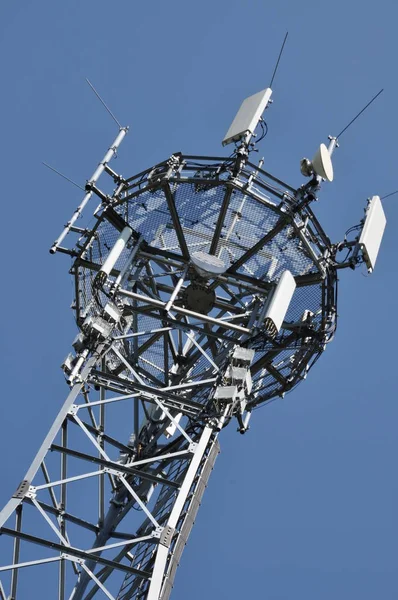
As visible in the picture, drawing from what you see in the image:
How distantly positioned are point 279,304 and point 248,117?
224 inches

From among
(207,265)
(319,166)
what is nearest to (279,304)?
(207,265)

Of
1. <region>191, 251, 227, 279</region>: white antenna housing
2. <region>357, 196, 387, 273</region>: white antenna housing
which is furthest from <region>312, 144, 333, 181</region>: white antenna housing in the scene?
<region>191, 251, 227, 279</region>: white antenna housing

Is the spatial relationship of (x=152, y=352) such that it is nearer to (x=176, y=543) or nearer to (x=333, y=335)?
(x=333, y=335)

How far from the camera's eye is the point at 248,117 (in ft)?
104

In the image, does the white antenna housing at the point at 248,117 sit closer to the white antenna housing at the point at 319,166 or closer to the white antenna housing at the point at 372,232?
the white antenna housing at the point at 319,166

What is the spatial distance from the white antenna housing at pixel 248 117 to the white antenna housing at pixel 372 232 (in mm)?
3989

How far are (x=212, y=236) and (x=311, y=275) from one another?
3009mm

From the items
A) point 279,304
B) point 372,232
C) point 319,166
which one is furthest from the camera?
point 372,232

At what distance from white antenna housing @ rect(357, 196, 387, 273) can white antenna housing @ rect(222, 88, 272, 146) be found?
399 centimetres

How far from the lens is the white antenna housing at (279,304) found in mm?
29047

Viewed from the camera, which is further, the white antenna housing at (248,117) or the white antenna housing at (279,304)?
the white antenna housing at (248,117)

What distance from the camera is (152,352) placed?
34.2m

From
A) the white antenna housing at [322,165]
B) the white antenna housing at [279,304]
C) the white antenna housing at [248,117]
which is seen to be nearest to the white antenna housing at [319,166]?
the white antenna housing at [322,165]

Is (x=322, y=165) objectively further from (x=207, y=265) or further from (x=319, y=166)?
(x=207, y=265)
